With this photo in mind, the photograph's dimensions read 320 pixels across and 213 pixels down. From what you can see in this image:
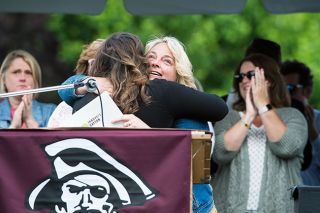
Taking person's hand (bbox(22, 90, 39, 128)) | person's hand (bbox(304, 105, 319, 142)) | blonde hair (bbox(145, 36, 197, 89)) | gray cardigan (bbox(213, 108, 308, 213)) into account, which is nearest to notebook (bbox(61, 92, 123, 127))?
blonde hair (bbox(145, 36, 197, 89))

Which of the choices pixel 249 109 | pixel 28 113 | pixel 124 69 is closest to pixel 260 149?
pixel 249 109

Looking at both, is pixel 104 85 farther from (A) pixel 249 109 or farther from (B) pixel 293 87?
(B) pixel 293 87

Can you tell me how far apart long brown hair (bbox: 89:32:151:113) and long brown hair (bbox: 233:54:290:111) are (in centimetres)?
216

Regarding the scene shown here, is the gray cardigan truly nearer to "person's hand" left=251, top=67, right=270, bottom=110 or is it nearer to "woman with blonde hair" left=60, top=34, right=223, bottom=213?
"person's hand" left=251, top=67, right=270, bottom=110

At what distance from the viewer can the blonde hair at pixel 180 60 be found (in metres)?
6.02

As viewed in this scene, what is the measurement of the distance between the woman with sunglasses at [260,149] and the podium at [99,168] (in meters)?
2.08

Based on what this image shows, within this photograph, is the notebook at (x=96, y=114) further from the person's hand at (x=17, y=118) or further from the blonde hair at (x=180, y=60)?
the person's hand at (x=17, y=118)

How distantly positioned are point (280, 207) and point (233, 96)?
4.20 ft

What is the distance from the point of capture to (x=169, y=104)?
5.38 metres

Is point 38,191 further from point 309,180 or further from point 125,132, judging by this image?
point 309,180

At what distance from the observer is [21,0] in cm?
830

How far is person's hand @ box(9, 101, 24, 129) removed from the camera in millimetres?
7523

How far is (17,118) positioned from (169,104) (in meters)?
2.45

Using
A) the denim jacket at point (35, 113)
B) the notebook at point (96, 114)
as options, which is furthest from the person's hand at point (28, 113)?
the notebook at point (96, 114)
